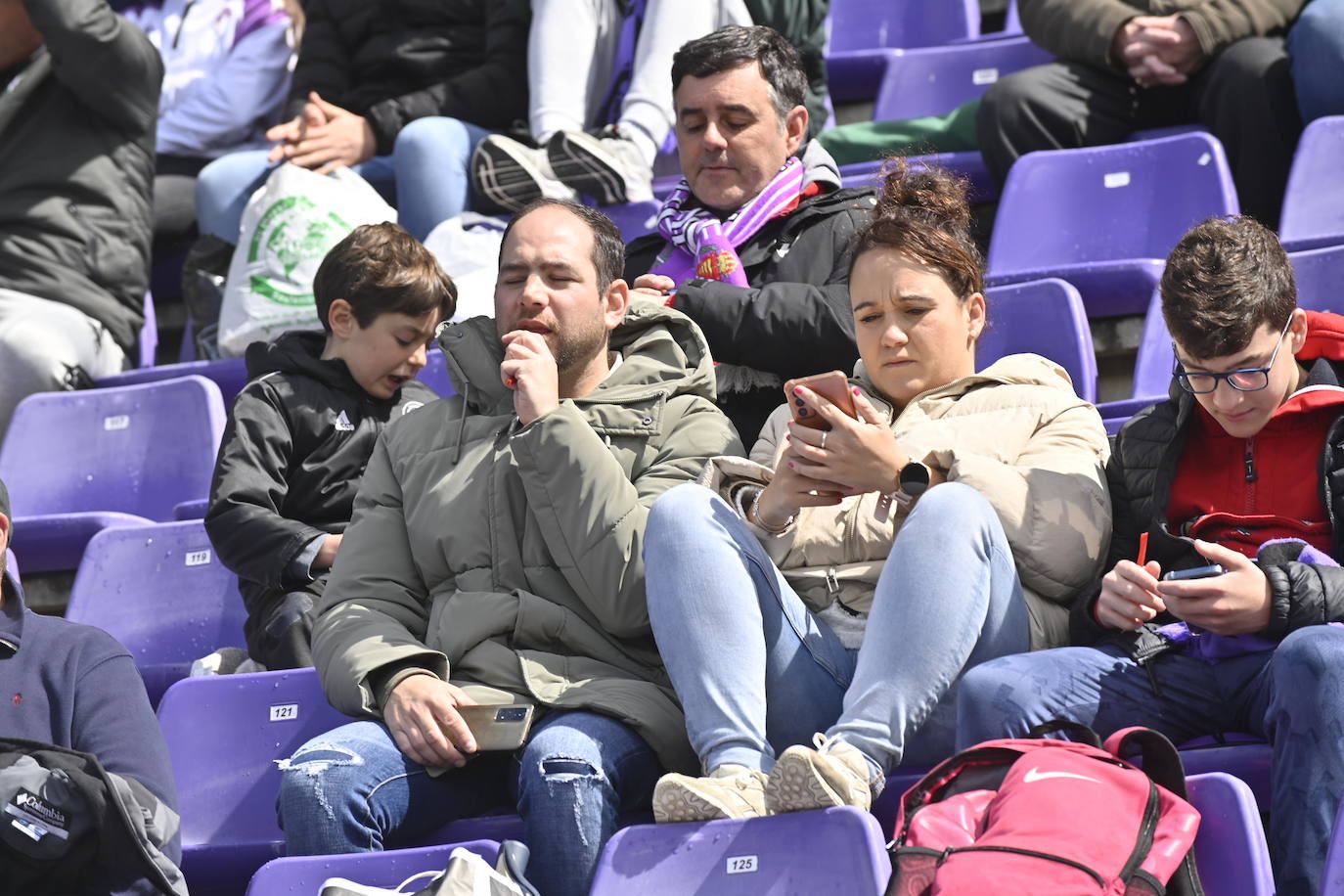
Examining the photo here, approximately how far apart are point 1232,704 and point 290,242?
102 inches

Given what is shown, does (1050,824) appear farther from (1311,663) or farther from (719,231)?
(719,231)

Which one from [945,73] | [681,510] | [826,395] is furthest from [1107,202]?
[681,510]

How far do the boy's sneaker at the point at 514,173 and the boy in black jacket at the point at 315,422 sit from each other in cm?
92

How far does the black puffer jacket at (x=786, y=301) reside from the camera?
3.14 meters

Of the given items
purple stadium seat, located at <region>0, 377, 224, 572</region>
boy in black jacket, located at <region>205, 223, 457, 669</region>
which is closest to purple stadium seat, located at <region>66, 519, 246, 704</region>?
boy in black jacket, located at <region>205, 223, 457, 669</region>

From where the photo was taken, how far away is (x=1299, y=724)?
7.04 feet

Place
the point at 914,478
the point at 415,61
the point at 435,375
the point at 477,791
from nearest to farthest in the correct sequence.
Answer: the point at 914,478 < the point at 477,791 < the point at 435,375 < the point at 415,61

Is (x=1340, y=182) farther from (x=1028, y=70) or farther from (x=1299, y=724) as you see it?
(x=1299, y=724)

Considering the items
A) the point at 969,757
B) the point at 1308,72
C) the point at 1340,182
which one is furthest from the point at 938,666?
the point at 1308,72

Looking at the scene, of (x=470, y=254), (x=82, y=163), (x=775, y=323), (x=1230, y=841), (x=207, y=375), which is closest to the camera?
(x=1230, y=841)

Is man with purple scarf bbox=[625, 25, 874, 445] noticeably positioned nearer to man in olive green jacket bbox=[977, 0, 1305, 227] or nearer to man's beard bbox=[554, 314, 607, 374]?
man's beard bbox=[554, 314, 607, 374]

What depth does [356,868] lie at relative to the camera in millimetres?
2318

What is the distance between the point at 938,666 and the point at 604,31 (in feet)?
9.93

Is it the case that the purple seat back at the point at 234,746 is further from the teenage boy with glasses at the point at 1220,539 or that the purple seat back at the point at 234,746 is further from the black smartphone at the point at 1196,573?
the black smartphone at the point at 1196,573
